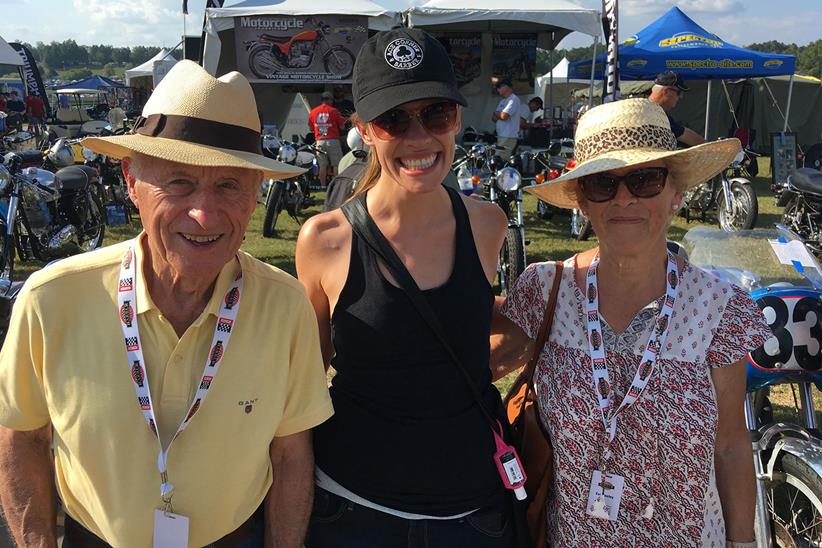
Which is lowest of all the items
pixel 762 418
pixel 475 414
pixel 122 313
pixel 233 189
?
pixel 762 418

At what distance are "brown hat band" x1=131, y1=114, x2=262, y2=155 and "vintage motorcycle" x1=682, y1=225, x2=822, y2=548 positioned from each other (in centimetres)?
180

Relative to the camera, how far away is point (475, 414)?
173 centimetres

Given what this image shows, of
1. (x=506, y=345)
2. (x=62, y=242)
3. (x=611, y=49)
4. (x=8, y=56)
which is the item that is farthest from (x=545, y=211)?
(x=8, y=56)

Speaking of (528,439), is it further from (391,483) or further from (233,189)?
(233,189)

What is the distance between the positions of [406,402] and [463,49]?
48.1 feet

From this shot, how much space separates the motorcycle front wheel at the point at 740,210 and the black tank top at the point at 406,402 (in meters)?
8.52

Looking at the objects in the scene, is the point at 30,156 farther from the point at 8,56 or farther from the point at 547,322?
the point at 8,56

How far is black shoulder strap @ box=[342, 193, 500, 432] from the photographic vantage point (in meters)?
1.64

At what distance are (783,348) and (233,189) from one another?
1.84m

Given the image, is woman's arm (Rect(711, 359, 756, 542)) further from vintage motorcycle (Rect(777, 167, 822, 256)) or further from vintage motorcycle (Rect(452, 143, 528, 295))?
vintage motorcycle (Rect(777, 167, 822, 256))

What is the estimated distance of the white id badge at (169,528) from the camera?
4.81 ft

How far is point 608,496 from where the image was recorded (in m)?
1.66

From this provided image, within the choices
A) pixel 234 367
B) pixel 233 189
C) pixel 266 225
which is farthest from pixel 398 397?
pixel 266 225

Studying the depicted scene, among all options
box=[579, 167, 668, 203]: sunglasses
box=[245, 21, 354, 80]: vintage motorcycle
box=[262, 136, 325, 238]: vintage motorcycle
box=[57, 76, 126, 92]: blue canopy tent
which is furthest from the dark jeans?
box=[57, 76, 126, 92]: blue canopy tent
